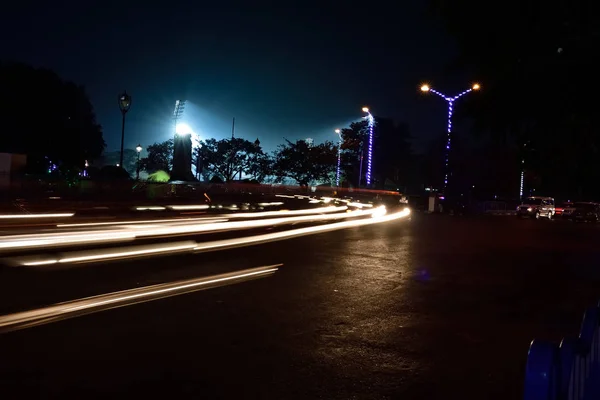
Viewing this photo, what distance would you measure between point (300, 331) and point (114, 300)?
3.08 metres

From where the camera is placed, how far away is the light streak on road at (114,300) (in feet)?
23.9

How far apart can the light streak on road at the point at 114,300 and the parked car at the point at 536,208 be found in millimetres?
32054

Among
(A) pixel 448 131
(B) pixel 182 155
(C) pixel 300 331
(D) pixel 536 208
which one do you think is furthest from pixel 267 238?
(B) pixel 182 155

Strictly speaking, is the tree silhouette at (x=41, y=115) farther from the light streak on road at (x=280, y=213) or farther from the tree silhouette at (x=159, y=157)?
the tree silhouette at (x=159, y=157)

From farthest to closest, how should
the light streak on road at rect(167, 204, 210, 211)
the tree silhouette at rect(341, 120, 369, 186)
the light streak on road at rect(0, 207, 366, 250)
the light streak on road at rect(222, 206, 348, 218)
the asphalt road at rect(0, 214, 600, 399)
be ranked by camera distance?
the tree silhouette at rect(341, 120, 369, 186), the light streak on road at rect(167, 204, 210, 211), the light streak on road at rect(222, 206, 348, 218), the light streak on road at rect(0, 207, 366, 250), the asphalt road at rect(0, 214, 600, 399)

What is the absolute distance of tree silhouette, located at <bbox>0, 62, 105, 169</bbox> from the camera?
43.0 meters

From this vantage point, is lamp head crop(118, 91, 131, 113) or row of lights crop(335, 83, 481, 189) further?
lamp head crop(118, 91, 131, 113)

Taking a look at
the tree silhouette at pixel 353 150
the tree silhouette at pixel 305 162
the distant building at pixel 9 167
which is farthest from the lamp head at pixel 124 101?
the tree silhouette at pixel 305 162

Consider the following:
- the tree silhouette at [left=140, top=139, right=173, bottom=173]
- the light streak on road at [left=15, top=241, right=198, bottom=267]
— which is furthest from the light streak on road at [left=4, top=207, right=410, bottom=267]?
the tree silhouette at [left=140, top=139, right=173, bottom=173]

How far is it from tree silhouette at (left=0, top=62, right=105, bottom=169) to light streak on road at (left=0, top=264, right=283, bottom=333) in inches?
1495

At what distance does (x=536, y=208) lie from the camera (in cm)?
3994

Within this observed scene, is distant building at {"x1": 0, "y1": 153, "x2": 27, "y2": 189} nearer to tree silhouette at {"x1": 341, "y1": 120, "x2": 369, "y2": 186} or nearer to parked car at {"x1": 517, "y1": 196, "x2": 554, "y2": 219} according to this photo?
parked car at {"x1": 517, "y1": 196, "x2": 554, "y2": 219}

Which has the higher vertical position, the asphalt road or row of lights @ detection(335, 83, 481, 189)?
row of lights @ detection(335, 83, 481, 189)

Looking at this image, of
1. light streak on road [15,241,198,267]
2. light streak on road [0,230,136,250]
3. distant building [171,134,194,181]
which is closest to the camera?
light streak on road [0,230,136,250]
